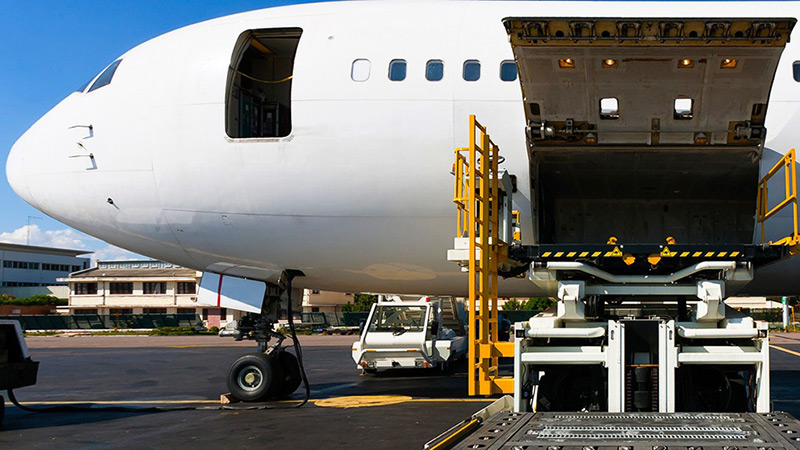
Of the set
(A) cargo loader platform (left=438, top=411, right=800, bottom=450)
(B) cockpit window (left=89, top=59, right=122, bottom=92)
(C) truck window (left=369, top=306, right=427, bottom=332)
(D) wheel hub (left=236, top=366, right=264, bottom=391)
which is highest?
(B) cockpit window (left=89, top=59, right=122, bottom=92)

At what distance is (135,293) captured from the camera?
3110 inches

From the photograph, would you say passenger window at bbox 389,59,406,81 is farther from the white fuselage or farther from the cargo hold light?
the cargo hold light

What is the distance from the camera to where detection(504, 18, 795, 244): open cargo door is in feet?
24.4

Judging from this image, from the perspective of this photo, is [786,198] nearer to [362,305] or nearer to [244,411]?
[244,411]

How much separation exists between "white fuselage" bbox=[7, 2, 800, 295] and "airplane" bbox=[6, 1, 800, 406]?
24 mm

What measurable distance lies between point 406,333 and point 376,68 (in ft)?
25.3

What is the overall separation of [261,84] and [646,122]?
560cm

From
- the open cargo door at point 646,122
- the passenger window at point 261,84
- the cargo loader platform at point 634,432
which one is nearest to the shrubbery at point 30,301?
the passenger window at point 261,84

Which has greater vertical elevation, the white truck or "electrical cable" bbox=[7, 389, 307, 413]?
the white truck

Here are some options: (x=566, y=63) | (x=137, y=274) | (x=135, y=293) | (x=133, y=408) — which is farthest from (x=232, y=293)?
(x=137, y=274)

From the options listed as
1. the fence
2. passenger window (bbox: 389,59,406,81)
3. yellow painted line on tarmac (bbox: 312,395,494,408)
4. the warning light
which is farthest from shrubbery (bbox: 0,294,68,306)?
the warning light

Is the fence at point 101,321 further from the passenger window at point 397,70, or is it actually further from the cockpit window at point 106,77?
the passenger window at point 397,70

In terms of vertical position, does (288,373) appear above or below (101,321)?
above

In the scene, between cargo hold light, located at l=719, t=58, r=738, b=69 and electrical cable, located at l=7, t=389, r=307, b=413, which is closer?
cargo hold light, located at l=719, t=58, r=738, b=69
